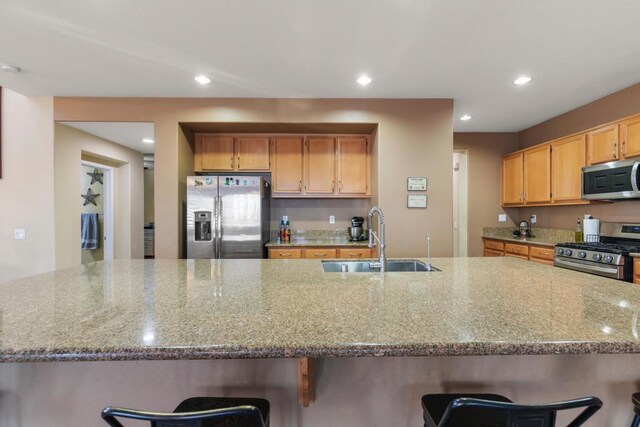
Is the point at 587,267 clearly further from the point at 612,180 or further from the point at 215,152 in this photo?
the point at 215,152

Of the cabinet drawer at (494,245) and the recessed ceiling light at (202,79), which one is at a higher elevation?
the recessed ceiling light at (202,79)

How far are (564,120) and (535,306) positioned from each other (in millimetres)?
4021

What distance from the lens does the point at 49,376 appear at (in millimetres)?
1186

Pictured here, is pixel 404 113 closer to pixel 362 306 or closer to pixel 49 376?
pixel 362 306

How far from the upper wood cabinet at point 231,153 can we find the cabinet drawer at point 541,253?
3.57 metres

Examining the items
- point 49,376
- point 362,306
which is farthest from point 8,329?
point 362,306

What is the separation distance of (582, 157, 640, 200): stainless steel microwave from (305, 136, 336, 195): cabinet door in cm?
288

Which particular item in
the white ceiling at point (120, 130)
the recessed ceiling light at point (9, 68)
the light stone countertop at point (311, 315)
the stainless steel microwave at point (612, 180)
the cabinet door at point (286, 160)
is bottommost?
the light stone countertop at point (311, 315)

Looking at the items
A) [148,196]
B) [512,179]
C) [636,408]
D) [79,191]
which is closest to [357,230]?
[512,179]

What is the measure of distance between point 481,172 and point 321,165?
2.74 metres

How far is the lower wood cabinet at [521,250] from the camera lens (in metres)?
3.60

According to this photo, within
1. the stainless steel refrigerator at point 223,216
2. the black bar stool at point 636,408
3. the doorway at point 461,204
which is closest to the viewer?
the black bar stool at point 636,408

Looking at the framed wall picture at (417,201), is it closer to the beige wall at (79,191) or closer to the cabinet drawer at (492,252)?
the cabinet drawer at (492,252)

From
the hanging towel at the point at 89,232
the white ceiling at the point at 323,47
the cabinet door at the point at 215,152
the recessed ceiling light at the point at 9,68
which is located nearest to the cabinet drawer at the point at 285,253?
the cabinet door at the point at 215,152
